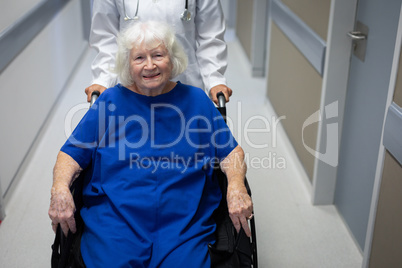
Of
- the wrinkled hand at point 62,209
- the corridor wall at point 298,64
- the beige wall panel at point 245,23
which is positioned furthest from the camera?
the beige wall panel at point 245,23

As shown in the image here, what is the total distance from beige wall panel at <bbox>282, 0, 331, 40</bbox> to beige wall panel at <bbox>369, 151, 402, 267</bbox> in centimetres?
104

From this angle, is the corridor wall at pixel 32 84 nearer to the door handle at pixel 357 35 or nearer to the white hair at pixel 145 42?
the white hair at pixel 145 42

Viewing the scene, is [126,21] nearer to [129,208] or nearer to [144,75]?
[144,75]

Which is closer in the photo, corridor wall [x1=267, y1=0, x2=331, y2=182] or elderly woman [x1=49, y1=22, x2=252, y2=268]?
elderly woman [x1=49, y1=22, x2=252, y2=268]

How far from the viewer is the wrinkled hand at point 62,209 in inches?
66.0

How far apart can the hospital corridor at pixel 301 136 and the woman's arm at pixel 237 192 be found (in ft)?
1.80

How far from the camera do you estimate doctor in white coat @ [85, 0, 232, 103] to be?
222 centimetres

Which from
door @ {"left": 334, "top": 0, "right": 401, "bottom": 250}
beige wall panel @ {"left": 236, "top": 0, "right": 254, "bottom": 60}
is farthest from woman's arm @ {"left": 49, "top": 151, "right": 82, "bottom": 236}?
beige wall panel @ {"left": 236, "top": 0, "right": 254, "bottom": 60}

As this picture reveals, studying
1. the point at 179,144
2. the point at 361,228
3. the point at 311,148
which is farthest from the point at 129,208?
the point at 311,148

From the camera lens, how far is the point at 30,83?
3.42 metres

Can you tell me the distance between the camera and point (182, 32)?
2.27m

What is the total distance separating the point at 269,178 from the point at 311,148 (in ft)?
1.20

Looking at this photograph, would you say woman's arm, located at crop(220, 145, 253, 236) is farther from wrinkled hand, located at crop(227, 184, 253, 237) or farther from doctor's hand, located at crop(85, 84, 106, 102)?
doctor's hand, located at crop(85, 84, 106, 102)

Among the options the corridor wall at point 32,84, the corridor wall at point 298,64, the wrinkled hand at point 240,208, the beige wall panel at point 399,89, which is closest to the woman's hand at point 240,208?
the wrinkled hand at point 240,208
